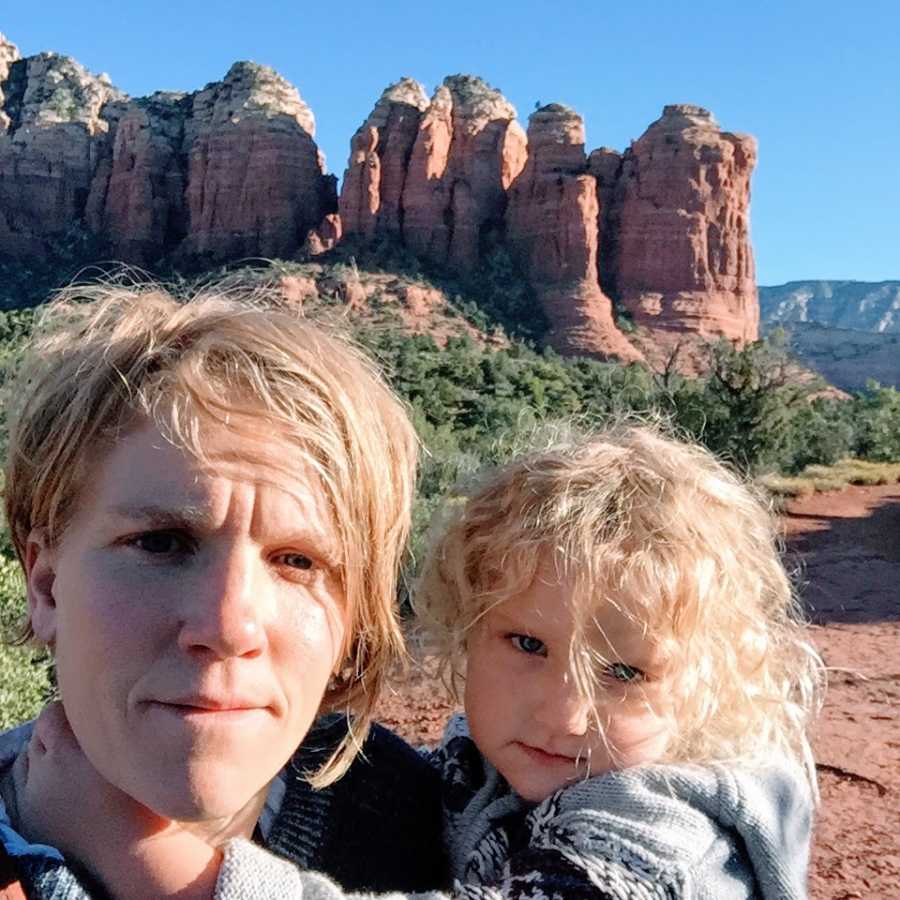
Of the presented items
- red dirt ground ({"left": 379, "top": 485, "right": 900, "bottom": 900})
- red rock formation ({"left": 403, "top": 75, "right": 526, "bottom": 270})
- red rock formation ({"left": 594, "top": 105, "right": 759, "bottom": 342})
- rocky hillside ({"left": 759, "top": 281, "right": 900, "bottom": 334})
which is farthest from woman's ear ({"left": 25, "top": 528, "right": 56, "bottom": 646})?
rocky hillside ({"left": 759, "top": 281, "right": 900, "bottom": 334})

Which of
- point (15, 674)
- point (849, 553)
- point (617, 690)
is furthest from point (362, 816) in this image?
point (849, 553)

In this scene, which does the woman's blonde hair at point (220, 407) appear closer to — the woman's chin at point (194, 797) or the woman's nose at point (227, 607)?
the woman's nose at point (227, 607)

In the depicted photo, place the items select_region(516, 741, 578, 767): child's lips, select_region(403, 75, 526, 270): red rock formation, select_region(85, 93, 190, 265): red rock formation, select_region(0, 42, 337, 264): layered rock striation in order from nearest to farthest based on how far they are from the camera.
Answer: select_region(516, 741, 578, 767): child's lips, select_region(403, 75, 526, 270): red rock formation, select_region(0, 42, 337, 264): layered rock striation, select_region(85, 93, 190, 265): red rock formation

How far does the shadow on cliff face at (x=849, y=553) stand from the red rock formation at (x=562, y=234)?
3199 centimetres

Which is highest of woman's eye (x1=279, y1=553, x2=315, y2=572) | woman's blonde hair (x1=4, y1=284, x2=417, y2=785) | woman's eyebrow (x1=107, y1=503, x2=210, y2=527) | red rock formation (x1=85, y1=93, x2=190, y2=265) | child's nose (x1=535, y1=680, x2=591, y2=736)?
red rock formation (x1=85, y1=93, x2=190, y2=265)

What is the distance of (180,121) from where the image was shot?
6625 cm

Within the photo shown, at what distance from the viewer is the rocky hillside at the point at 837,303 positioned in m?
161

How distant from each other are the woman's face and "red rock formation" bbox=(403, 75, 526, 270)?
178ft

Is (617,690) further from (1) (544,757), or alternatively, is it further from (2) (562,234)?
(2) (562,234)

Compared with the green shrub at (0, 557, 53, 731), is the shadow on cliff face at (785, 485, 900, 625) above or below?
below

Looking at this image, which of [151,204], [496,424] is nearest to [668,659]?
[496,424]

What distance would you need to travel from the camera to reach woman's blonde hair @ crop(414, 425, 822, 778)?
1.47 metres

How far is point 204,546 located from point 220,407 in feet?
0.58

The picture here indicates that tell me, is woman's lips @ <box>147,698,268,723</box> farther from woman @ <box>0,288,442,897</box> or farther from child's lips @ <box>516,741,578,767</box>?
child's lips @ <box>516,741,578,767</box>
